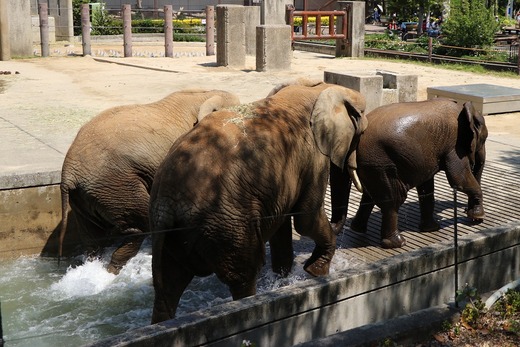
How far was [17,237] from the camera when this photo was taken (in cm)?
980

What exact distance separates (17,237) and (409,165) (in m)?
4.57

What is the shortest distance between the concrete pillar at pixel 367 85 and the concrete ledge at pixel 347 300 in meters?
6.34

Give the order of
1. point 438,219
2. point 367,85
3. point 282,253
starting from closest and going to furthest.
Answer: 1. point 282,253
2. point 438,219
3. point 367,85

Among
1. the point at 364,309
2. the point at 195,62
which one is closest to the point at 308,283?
the point at 364,309

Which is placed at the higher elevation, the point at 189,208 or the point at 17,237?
the point at 189,208

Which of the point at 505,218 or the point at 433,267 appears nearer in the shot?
the point at 433,267

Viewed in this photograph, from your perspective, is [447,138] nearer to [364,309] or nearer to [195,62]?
[364,309]

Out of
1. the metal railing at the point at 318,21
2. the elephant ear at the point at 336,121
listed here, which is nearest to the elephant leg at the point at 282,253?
the elephant ear at the point at 336,121

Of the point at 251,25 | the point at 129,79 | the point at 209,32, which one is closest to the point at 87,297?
Result: the point at 129,79

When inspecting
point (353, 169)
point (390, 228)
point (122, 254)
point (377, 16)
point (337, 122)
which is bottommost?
point (122, 254)

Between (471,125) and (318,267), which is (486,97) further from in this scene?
(318,267)

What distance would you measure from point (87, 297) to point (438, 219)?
12.5 feet

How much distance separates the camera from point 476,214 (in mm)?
8875

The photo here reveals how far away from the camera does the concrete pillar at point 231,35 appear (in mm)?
23422
